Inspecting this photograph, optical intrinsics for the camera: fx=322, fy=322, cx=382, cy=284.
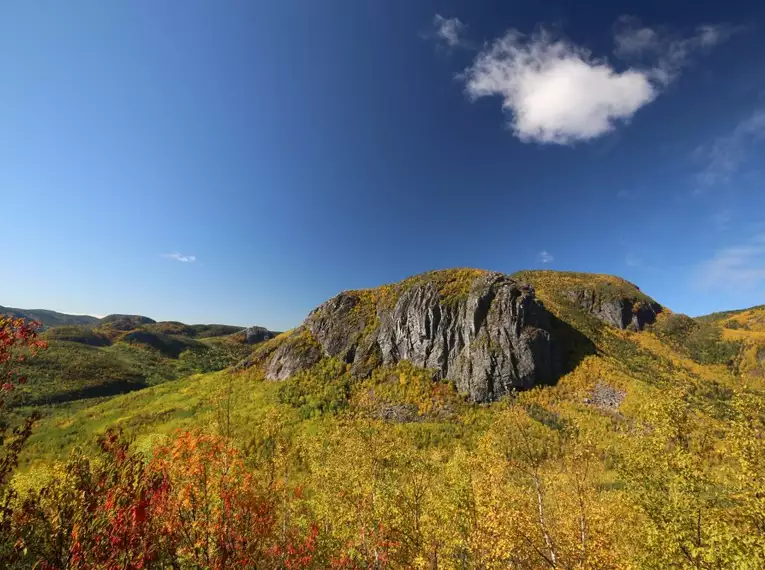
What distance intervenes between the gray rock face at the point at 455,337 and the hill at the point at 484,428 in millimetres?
451

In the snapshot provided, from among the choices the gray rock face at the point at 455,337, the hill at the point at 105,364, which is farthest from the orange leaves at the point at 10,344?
the hill at the point at 105,364

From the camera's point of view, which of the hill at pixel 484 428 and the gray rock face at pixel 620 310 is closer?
the hill at pixel 484 428

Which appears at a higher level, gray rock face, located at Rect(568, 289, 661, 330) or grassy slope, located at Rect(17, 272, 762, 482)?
gray rock face, located at Rect(568, 289, 661, 330)

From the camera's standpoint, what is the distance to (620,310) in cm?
13938

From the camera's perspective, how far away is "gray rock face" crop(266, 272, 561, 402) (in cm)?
6938

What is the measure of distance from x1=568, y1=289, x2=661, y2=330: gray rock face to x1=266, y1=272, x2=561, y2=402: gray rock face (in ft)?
271

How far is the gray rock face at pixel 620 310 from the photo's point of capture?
13850cm

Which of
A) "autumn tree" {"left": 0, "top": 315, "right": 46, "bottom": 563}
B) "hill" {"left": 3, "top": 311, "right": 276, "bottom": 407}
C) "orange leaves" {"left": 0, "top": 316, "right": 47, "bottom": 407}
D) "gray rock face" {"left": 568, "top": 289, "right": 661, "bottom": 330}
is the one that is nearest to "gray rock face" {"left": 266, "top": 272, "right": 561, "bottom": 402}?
"hill" {"left": 3, "top": 311, "right": 276, "bottom": 407}

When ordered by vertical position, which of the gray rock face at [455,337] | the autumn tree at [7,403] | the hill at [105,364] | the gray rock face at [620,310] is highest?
the gray rock face at [620,310]

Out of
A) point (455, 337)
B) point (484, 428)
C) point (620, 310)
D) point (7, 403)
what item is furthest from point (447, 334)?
point (620, 310)

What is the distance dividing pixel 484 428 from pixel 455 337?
74.9 ft

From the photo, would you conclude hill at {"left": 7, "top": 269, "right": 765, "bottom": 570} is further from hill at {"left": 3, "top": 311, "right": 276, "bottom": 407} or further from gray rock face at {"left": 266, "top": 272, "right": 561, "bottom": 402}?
hill at {"left": 3, "top": 311, "right": 276, "bottom": 407}

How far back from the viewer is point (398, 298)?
302ft

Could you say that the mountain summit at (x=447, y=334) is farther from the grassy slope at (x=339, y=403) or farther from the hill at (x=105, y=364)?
the hill at (x=105, y=364)
